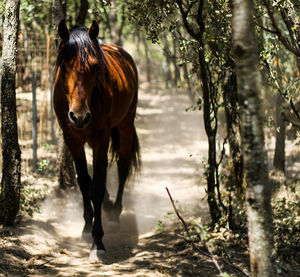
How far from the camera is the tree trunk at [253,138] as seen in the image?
2.36 m

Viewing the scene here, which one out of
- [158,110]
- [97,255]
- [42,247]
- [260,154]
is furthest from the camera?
[158,110]

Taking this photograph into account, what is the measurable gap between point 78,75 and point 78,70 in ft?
0.20

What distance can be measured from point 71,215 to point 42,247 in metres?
1.63

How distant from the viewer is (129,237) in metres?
6.04

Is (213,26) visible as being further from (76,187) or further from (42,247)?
(76,187)

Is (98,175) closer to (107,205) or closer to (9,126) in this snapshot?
(9,126)

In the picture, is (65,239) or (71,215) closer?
(65,239)

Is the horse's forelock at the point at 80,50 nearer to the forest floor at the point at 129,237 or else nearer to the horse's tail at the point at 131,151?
the forest floor at the point at 129,237

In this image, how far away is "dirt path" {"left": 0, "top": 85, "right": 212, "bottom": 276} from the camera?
→ 4.47m

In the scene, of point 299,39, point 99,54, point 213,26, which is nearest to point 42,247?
point 99,54

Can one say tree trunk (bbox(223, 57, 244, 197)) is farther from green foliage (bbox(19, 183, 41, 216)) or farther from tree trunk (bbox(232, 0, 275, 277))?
tree trunk (bbox(232, 0, 275, 277))

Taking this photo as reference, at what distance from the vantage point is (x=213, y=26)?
17.5 feet

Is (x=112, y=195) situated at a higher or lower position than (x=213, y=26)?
lower

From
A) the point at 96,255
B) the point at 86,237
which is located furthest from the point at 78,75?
the point at 86,237
